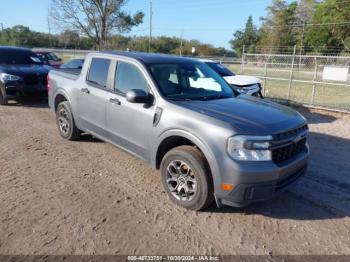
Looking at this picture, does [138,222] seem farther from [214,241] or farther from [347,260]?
[347,260]

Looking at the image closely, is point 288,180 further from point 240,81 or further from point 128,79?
point 240,81

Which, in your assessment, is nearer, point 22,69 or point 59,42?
point 22,69

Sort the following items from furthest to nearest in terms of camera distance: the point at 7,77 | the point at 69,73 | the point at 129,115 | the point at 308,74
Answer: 1. the point at 308,74
2. the point at 7,77
3. the point at 69,73
4. the point at 129,115

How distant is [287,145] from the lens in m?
3.88

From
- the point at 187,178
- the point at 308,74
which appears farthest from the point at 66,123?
the point at 308,74

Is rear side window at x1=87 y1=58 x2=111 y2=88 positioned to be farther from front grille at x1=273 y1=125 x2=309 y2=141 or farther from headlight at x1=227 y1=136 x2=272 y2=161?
front grille at x1=273 y1=125 x2=309 y2=141

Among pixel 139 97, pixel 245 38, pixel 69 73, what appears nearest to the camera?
pixel 139 97

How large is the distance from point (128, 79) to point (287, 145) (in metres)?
2.40

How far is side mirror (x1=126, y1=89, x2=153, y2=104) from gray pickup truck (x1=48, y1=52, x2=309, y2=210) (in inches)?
0.5

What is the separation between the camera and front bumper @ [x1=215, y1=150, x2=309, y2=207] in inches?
138

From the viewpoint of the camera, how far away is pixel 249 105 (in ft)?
14.7

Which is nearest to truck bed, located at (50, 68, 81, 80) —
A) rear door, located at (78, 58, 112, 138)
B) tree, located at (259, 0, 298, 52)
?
rear door, located at (78, 58, 112, 138)

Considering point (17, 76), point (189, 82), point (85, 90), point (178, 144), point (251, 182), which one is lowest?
point (251, 182)

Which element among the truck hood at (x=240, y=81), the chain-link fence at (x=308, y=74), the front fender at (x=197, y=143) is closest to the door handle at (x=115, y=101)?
the front fender at (x=197, y=143)
